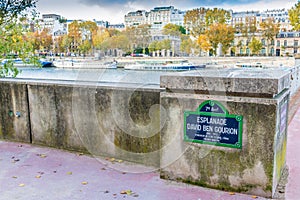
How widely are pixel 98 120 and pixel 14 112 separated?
1.80 meters

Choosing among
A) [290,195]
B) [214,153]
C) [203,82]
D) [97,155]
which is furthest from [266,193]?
[97,155]

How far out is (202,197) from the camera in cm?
365

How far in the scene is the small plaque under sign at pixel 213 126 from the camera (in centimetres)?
367

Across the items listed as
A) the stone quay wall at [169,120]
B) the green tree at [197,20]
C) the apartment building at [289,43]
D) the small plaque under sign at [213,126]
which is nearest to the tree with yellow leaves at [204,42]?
the green tree at [197,20]

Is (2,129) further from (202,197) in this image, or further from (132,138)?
(202,197)

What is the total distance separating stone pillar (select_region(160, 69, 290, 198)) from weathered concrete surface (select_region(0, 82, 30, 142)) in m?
2.86

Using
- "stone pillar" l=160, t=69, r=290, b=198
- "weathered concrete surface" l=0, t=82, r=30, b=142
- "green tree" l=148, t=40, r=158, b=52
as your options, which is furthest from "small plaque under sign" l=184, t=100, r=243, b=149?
"green tree" l=148, t=40, r=158, b=52

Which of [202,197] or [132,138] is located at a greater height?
[132,138]

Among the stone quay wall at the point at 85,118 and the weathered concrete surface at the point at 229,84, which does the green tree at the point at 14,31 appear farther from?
the weathered concrete surface at the point at 229,84

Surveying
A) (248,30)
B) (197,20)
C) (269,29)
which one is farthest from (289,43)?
(197,20)

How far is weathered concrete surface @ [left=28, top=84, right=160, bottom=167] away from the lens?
4.67m

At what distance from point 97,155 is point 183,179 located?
166cm

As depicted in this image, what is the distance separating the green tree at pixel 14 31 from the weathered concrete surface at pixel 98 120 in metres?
0.62

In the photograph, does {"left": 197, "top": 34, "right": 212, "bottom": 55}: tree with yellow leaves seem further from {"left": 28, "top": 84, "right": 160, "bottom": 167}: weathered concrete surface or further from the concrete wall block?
the concrete wall block
